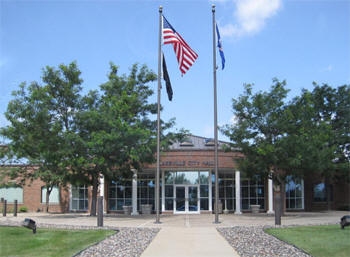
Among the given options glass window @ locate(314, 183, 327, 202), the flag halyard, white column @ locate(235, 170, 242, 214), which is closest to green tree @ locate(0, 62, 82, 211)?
the flag halyard

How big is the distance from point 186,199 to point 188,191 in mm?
613

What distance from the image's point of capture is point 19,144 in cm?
2248

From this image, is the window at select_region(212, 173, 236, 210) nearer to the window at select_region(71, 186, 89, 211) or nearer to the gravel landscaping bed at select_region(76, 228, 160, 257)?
the window at select_region(71, 186, 89, 211)

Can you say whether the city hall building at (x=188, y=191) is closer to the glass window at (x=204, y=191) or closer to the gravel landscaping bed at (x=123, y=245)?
the glass window at (x=204, y=191)

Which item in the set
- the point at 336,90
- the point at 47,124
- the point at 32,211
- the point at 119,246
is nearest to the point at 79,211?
the point at 32,211

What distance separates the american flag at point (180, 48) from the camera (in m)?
19.7

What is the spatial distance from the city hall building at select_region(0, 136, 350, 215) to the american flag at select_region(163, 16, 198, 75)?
8.55 meters

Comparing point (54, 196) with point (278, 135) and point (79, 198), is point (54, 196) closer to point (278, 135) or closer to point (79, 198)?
point (79, 198)

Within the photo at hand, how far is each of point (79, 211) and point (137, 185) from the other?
18.3 feet

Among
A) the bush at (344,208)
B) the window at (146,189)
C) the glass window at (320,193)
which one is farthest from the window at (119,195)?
the bush at (344,208)

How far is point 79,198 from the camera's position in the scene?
105ft

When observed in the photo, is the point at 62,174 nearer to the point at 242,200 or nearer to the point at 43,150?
the point at 43,150

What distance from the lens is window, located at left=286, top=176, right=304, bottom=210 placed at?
31.9 meters

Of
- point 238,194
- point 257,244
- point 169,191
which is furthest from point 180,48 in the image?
point 238,194
